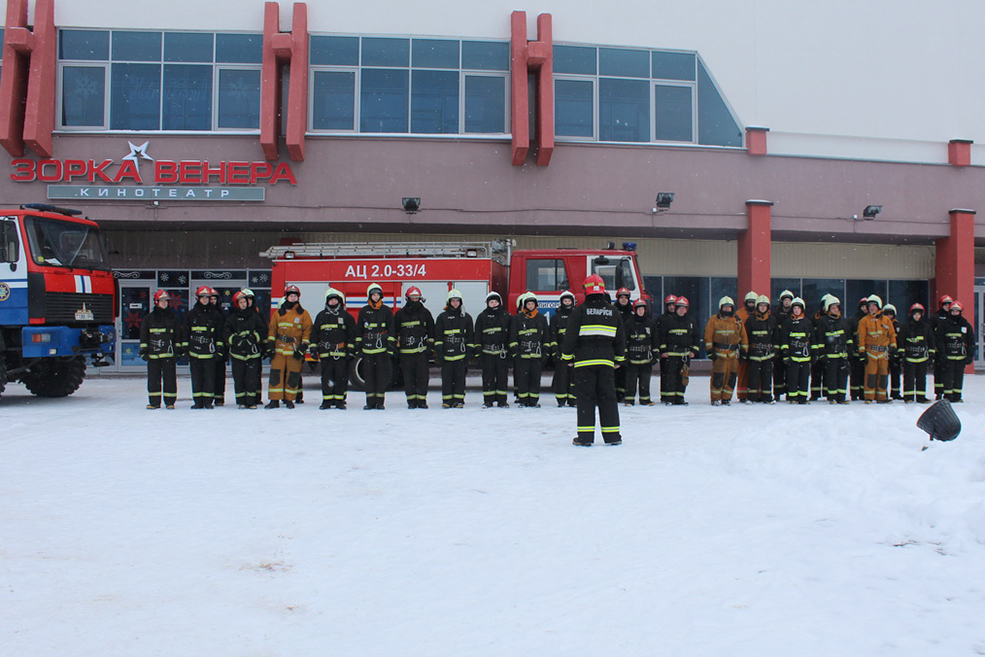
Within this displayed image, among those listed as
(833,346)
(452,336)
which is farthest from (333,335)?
(833,346)

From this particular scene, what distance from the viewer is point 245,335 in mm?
11680

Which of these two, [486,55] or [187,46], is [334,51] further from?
[486,55]

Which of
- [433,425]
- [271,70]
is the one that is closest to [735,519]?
[433,425]

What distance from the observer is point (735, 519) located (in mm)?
5133

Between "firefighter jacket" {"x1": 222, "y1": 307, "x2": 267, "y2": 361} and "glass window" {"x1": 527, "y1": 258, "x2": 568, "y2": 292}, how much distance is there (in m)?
4.77

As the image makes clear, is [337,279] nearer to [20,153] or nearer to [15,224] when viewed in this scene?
[15,224]

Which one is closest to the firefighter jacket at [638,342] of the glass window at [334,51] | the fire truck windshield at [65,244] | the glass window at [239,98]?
the fire truck windshield at [65,244]

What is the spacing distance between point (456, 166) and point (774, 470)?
539 inches

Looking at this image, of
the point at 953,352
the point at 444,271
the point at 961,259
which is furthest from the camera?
the point at 961,259

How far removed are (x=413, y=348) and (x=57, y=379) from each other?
21.1 feet

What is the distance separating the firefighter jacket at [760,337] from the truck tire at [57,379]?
10846 millimetres

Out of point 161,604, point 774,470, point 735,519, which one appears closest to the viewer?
point 161,604

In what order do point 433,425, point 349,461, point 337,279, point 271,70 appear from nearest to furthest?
1. point 349,461
2. point 433,425
3. point 337,279
4. point 271,70

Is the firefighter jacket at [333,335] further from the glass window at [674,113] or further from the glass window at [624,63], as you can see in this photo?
the glass window at [674,113]
